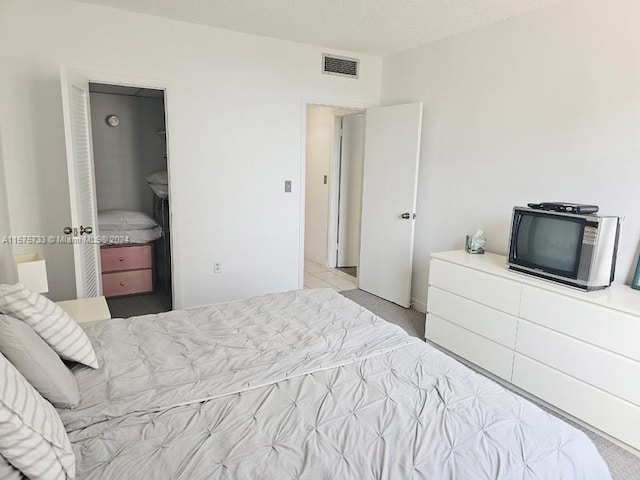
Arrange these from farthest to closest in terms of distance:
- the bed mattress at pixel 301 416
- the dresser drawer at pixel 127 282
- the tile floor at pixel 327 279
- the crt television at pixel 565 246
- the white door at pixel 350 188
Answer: the white door at pixel 350 188 → the tile floor at pixel 327 279 → the dresser drawer at pixel 127 282 → the crt television at pixel 565 246 → the bed mattress at pixel 301 416

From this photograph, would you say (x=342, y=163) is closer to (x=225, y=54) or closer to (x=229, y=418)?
(x=225, y=54)

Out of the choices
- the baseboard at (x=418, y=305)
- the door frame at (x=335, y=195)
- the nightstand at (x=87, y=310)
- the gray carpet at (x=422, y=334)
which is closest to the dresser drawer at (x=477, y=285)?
the gray carpet at (x=422, y=334)

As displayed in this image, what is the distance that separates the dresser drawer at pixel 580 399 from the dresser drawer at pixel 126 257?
3637mm

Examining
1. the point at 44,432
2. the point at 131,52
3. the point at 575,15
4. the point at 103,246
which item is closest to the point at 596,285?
the point at 575,15

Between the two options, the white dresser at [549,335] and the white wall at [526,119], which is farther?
the white wall at [526,119]

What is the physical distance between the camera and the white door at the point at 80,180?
8.95 ft

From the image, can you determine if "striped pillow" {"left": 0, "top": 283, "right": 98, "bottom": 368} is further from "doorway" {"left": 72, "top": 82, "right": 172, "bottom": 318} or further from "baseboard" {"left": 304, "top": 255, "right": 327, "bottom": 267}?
"baseboard" {"left": 304, "top": 255, "right": 327, "bottom": 267}

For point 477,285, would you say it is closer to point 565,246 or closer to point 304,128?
point 565,246

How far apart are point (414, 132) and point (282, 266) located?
1.89 meters

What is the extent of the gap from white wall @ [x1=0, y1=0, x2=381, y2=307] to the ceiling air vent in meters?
0.08

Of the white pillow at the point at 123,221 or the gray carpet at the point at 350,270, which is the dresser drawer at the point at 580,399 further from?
the white pillow at the point at 123,221

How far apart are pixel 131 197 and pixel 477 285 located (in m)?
4.02

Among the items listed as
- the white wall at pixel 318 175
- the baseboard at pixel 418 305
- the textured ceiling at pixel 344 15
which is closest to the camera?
the textured ceiling at pixel 344 15

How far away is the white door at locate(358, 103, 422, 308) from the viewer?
4.04 meters
